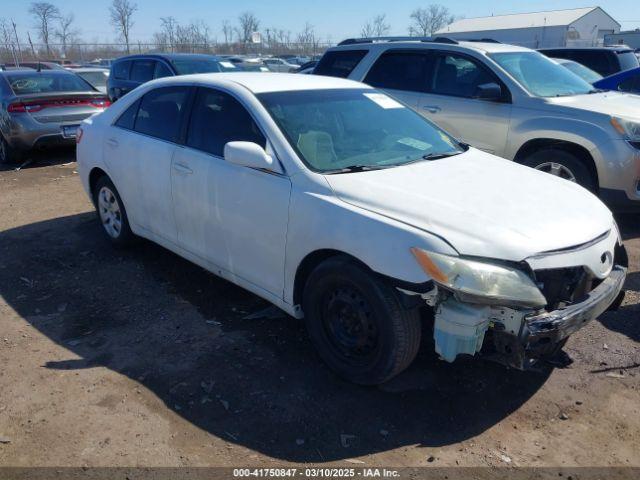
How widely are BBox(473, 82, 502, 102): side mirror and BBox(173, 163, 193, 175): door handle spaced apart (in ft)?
12.3

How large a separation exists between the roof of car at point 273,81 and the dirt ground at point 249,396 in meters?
1.65

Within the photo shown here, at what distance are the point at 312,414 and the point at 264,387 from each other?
0.39 metres

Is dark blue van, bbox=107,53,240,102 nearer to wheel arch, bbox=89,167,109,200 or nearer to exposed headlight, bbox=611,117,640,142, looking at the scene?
wheel arch, bbox=89,167,109,200

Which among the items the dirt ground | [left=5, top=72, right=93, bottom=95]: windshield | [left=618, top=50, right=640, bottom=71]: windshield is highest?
[left=618, top=50, right=640, bottom=71]: windshield

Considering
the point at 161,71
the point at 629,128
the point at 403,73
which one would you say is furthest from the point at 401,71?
the point at 161,71

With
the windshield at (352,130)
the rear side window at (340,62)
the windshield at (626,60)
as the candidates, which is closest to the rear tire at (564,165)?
the windshield at (352,130)

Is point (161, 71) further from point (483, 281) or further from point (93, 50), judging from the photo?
point (93, 50)

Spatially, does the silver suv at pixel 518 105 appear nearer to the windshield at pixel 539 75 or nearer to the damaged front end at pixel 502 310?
the windshield at pixel 539 75

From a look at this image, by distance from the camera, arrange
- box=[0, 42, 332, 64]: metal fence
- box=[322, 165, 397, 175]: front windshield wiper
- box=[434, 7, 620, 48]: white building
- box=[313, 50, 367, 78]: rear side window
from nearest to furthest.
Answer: box=[322, 165, 397, 175]: front windshield wiper → box=[313, 50, 367, 78]: rear side window → box=[0, 42, 332, 64]: metal fence → box=[434, 7, 620, 48]: white building

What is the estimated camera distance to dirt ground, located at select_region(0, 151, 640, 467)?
2.75m

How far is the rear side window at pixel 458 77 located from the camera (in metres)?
6.51

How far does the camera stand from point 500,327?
2668 mm

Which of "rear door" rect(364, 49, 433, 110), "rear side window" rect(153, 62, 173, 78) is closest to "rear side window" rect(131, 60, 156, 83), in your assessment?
"rear side window" rect(153, 62, 173, 78)

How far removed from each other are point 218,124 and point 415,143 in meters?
1.44
